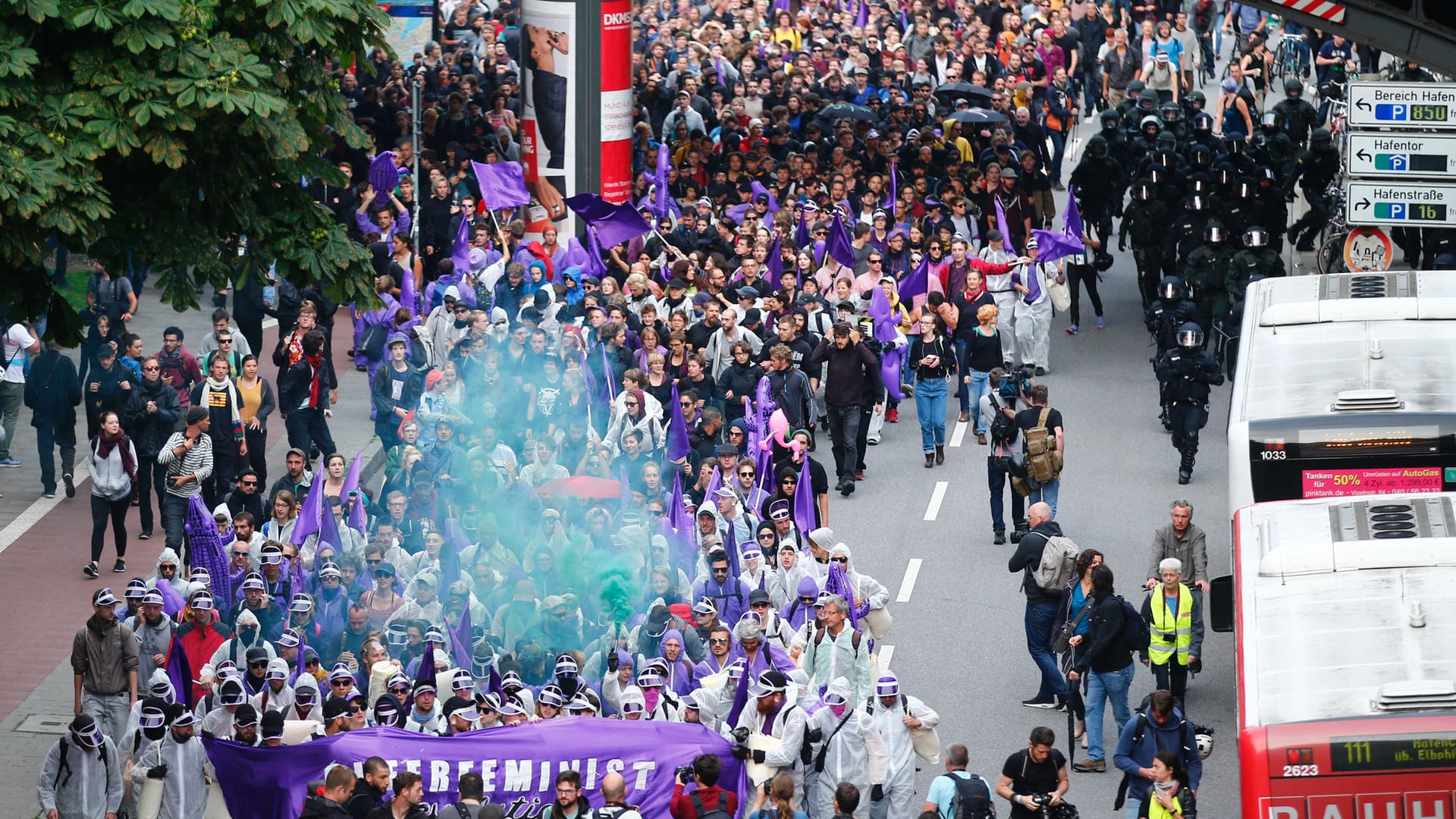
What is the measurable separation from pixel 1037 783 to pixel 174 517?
9.07m

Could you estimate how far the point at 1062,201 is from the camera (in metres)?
34.3

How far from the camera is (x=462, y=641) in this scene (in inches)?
667

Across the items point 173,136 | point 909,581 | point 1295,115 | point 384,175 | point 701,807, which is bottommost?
point 909,581

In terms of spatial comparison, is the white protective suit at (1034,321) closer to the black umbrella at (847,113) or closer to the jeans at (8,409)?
the black umbrella at (847,113)

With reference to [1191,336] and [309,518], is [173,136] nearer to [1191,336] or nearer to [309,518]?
[309,518]

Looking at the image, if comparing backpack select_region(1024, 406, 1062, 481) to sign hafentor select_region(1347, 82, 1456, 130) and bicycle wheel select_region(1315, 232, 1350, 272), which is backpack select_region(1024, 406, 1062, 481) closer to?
bicycle wheel select_region(1315, 232, 1350, 272)

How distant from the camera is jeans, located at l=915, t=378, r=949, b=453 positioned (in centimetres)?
2266

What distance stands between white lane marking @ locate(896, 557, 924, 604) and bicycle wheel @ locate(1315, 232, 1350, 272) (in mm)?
5195

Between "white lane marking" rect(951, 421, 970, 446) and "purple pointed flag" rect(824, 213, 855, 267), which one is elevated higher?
"purple pointed flag" rect(824, 213, 855, 267)

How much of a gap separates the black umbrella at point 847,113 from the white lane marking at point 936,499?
8.89 m

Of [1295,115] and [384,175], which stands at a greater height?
[1295,115]

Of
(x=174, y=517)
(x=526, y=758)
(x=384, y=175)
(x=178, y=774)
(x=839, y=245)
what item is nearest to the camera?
(x=526, y=758)

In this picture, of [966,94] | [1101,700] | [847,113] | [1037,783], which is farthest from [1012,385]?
[966,94]

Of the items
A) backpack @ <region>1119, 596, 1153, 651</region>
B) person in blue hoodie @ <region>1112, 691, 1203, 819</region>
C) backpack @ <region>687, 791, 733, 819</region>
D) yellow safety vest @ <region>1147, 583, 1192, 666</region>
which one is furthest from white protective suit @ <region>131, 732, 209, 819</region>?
yellow safety vest @ <region>1147, 583, 1192, 666</region>
